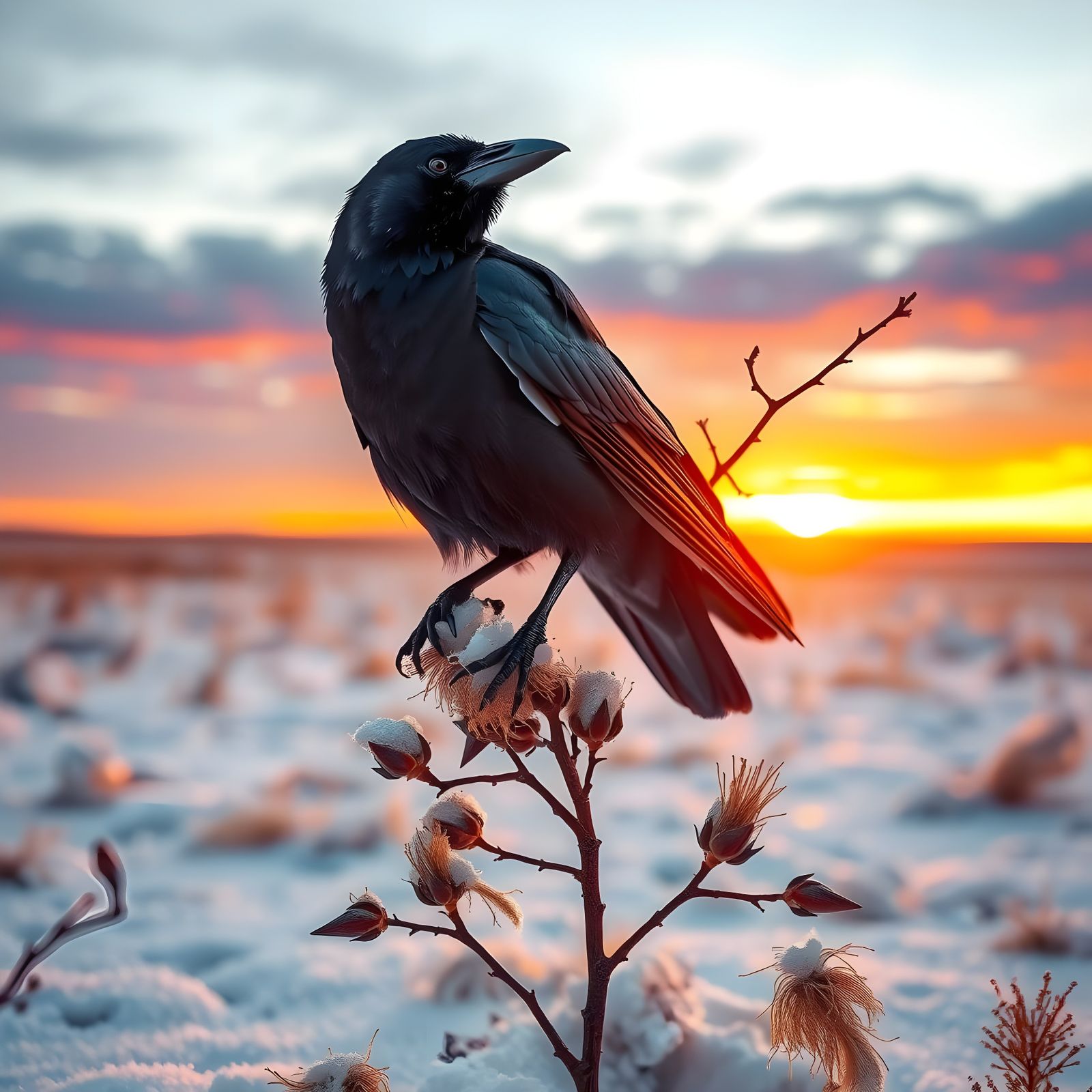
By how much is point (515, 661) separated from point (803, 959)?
731 millimetres

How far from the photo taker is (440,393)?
2004 millimetres

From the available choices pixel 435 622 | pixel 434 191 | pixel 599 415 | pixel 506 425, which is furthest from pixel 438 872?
pixel 434 191

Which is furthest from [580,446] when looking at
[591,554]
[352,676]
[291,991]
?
[352,676]

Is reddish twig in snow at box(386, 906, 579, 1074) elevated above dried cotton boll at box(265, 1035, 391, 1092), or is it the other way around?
reddish twig in snow at box(386, 906, 579, 1074)

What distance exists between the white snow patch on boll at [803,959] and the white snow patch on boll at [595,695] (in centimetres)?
54

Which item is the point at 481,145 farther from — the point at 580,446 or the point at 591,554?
the point at 591,554

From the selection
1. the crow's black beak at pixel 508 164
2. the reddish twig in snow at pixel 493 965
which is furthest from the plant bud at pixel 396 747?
the crow's black beak at pixel 508 164

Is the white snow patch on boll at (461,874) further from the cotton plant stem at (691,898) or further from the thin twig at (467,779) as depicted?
the cotton plant stem at (691,898)

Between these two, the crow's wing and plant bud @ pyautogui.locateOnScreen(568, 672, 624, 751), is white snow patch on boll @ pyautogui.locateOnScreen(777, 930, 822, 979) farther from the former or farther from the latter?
the crow's wing

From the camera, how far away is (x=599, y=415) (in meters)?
2.23

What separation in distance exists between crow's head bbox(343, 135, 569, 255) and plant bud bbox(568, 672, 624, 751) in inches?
42.2

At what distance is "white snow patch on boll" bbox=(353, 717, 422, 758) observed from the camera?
173 cm

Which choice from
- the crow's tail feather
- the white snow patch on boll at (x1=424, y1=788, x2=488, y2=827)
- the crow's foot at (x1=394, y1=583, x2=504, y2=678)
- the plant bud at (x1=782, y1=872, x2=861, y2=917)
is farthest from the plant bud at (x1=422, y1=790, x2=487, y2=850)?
the crow's tail feather

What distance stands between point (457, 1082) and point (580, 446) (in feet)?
4.66
